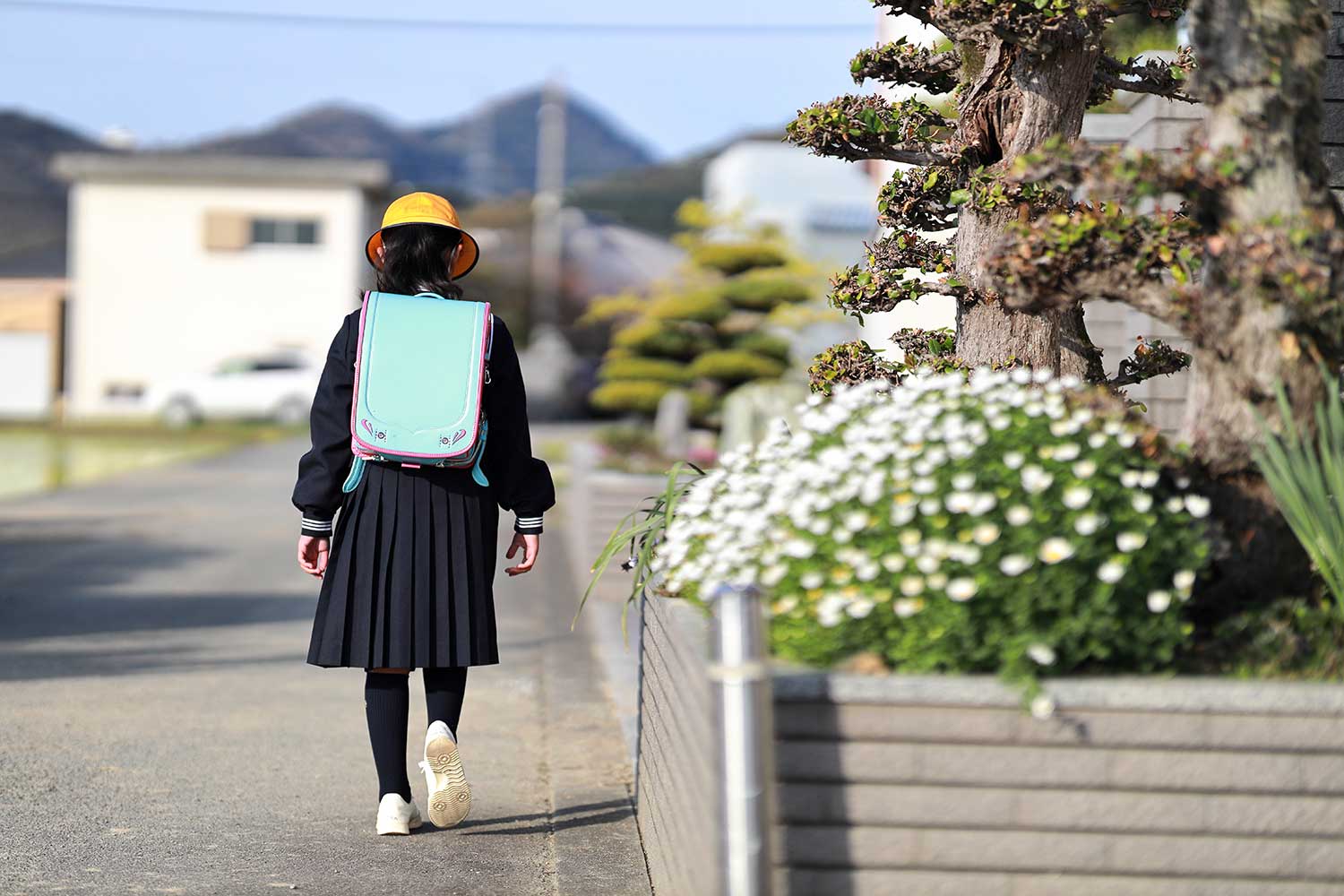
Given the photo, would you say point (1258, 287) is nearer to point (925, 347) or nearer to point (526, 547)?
point (925, 347)

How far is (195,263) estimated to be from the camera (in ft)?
125

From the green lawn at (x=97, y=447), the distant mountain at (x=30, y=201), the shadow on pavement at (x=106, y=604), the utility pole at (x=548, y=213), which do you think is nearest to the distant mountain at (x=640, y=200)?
the utility pole at (x=548, y=213)

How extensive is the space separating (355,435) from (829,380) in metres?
A: 1.63

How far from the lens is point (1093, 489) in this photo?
300 cm

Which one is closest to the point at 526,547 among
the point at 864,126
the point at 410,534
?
the point at 410,534

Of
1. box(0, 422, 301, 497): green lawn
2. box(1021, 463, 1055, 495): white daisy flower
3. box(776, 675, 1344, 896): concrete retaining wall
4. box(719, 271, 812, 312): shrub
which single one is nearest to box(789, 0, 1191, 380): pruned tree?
box(1021, 463, 1055, 495): white daisy flower

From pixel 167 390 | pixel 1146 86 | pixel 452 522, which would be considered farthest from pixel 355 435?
pixel 167 390

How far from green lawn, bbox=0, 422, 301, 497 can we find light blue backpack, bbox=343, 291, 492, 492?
14628 mm

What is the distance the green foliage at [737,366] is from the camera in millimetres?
21469

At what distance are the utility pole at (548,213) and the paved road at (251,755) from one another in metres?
35.4

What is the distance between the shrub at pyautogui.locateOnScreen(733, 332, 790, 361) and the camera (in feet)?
71.4

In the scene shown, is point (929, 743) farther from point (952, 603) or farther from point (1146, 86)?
point (1146, 86)

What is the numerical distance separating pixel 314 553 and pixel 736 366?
17276mm

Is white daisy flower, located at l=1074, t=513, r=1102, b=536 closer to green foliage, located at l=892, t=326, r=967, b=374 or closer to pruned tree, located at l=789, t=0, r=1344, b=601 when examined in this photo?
pruned tree, located at l=789, t=0, r=1344, b=601
